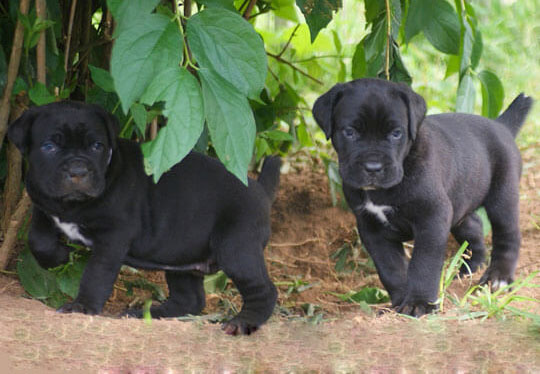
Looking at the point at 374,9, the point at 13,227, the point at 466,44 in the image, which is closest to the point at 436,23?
the point at 466,44

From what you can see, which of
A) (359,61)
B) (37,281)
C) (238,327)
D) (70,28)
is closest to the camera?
(238,327)

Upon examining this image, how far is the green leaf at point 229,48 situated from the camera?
2.99 meters

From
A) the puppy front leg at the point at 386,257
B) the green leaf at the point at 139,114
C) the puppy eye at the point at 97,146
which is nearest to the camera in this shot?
the green leaf at the point at 139,114

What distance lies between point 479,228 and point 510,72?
131 inches

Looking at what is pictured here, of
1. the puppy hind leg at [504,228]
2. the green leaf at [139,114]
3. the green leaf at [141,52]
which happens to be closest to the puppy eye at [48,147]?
the green leaf at [139,114]

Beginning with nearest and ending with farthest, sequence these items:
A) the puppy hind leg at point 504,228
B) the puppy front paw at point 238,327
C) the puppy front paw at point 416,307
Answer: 1. the puppy front paw at point 238,327
2. the puppy front paw at point 416,307
3. the puppy hind leg at point 504,228

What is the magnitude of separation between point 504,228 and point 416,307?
1121 mm

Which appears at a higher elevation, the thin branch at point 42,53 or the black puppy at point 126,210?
the thin branch at point 42,53

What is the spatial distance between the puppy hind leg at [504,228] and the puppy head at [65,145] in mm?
2254

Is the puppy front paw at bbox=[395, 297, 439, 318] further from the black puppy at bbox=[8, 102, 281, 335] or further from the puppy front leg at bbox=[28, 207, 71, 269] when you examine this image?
the puppy front leg at bbox=[28, 207, 71, 269]

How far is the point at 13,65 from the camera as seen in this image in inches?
163

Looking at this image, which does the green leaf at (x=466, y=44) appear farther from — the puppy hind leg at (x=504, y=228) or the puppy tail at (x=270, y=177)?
the puppy tail at (x=270, y=177)

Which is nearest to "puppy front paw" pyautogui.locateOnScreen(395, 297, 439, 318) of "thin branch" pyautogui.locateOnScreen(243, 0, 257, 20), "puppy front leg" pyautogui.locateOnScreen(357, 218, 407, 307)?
"puppy front leg" pyautogui.locateOnScreen(357, 218, 407, 307)

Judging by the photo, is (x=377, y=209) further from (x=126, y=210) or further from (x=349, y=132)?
(x=126, y=210)
